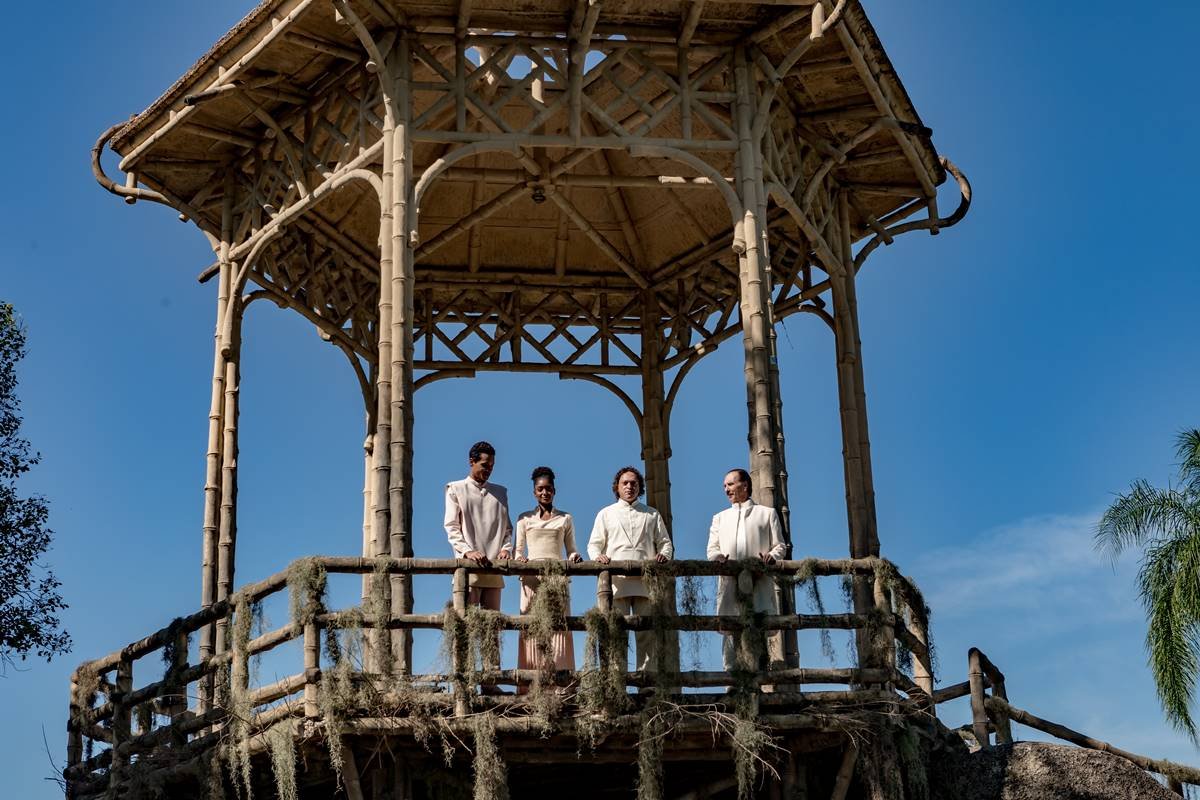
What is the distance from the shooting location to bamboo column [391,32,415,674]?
56.6ft

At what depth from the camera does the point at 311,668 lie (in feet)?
53.4

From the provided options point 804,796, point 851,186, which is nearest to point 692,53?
point 851,186

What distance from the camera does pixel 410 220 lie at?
61.3 feet

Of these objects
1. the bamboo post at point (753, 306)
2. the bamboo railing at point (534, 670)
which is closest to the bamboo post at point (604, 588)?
the bamboo railing at point (534, 670)

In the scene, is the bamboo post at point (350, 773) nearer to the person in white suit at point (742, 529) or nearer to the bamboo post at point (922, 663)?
the person in white suit at point (742, 529)

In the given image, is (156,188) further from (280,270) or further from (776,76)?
(776,76)

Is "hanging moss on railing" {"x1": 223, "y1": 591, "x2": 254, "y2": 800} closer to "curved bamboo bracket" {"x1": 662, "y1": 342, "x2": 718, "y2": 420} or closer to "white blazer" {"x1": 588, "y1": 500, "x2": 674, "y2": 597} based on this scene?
"white blazer" {"x1": 588, "y1": 500, "x2": 674, "y2": 597}

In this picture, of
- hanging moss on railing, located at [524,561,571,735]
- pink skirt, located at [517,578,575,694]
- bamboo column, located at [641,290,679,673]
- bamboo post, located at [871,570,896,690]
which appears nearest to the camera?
hanging moss on railing, located at [524,561,571,735]

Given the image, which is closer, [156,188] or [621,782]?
[621,782]

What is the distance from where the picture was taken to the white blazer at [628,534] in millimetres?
17594

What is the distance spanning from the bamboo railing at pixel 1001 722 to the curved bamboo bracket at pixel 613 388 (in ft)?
24.3

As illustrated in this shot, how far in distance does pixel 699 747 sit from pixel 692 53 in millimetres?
7472

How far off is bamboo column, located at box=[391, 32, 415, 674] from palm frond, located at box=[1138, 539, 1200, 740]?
12426mm

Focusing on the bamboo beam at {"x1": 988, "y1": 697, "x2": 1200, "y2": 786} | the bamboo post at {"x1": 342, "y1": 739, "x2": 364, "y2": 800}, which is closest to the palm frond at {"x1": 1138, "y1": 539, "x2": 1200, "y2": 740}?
the bamboo beam at {"x1": 988, "y1": 697, "x2": 1200, "y2": 786}
